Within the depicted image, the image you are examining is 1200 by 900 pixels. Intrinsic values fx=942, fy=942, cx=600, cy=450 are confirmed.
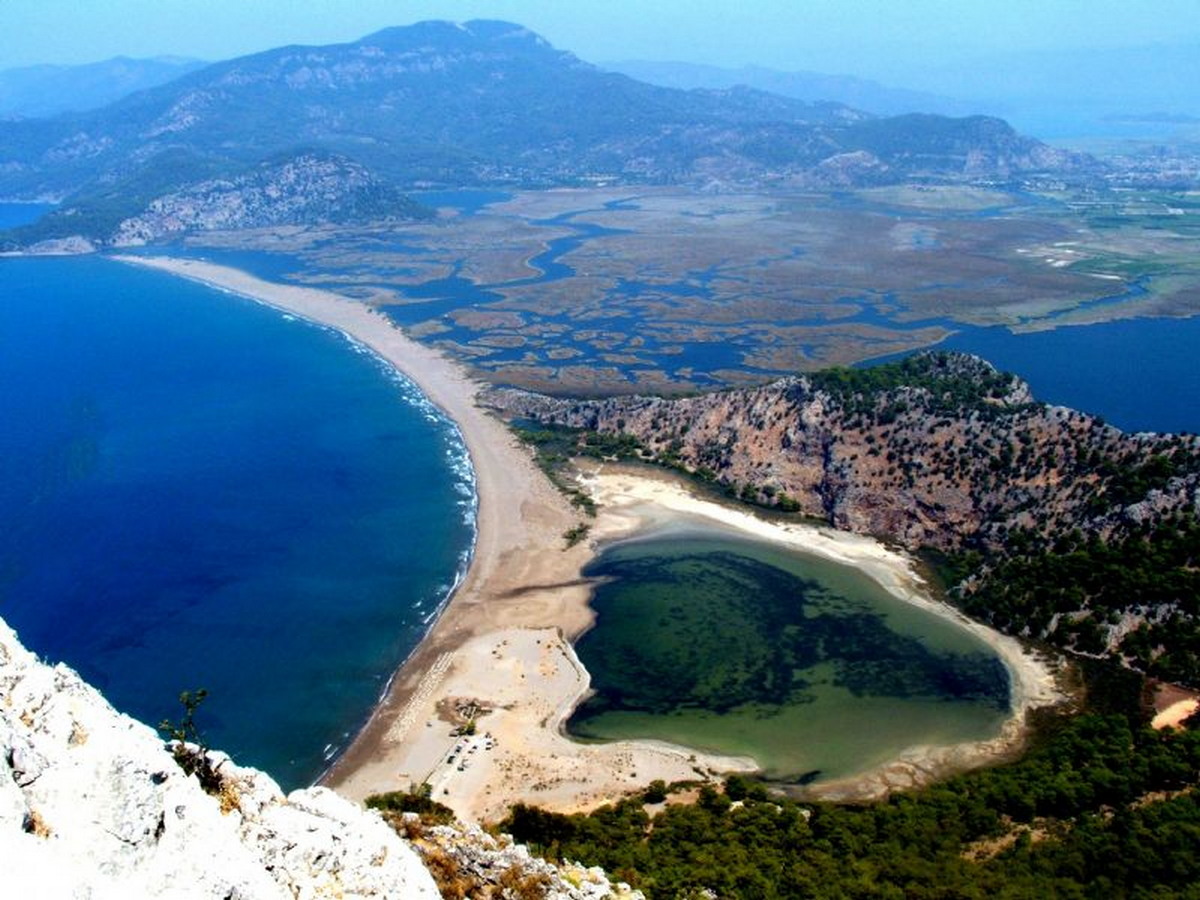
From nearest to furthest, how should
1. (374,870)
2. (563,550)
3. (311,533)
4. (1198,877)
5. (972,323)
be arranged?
(374,870) → (1198,877) → (563,550) → (311,533) → (972,323)

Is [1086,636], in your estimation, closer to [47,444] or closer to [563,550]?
[563,550]

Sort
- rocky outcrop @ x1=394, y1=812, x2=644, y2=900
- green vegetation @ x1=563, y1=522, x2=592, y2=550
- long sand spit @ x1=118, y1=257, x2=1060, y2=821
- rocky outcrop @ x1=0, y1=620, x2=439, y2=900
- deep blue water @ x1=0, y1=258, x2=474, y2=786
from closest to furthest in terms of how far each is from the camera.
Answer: rocky outcrop @ x1=0, y1=620, x2=439, y2=900 < rocky outcrop @ x1=394, y1=812, x2=644, y2=900 < long sand spit @ x1=118, y1=257, x2=1060, y2=821 < deep blue water @ x1=0, y1=258, x2=474, y2=786 < green vegetation @ x1=563, y1=522, x2=592, y2=550

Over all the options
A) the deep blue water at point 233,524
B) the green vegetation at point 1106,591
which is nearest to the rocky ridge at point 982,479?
the green vegetation at point 1106,591

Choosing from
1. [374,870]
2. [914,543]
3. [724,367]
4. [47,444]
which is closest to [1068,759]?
[914,543]

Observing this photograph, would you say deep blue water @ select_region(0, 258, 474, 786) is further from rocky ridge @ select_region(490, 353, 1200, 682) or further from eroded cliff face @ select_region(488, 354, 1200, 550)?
eroded cliff face @ select_region(488, 354, 1200, 550)

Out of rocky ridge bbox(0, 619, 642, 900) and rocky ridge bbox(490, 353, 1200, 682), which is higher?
rocky ridge bbox(0, 619, 642, 900)

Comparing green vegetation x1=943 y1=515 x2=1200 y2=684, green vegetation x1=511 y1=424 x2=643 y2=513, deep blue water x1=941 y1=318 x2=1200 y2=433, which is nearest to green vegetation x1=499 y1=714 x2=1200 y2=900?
green vegetation x1=943 y1=515 x2=1200 y2=684

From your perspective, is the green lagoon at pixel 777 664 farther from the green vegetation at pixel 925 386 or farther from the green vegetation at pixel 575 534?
the green vegetation at pixel 925 386
